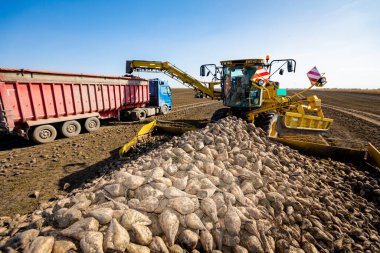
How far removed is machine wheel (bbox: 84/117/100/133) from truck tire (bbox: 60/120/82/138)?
400 millimetres

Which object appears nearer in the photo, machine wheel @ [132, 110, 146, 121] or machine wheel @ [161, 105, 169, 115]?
machine wheel @ [132, 110, 146, 121]

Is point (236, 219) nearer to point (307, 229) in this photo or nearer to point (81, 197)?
point (307, 229)

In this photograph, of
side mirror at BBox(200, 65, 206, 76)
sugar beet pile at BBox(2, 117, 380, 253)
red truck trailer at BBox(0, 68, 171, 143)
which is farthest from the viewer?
side mirror at BBox(200, 65, 206, 76)

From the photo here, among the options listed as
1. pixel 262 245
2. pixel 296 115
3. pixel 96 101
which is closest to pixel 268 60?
pixel 296 115

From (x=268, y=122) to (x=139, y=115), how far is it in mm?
8592

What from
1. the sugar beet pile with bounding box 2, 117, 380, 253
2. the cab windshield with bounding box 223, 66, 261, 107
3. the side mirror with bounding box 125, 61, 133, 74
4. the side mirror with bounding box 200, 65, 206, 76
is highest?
the side mirror with bounding box 125, 61, 133, 74

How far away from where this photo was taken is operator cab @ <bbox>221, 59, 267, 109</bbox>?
24.3 feet

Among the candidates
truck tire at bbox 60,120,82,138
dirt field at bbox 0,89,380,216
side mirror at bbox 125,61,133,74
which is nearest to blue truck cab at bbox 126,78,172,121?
side mirror at bbox 125,61,133,74

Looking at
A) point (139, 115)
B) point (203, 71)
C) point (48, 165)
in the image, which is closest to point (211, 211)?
point (48, 165)

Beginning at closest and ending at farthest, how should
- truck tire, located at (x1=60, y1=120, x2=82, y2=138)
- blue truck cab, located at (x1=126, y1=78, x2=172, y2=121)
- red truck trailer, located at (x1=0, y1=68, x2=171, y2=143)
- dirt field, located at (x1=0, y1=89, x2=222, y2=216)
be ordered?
dirt field, located at (x1=0, y1=89, x2=222, y2=216), red truck trailer, located at (x1=0, y1=68, x2=171, y2=143), truck tire, located at (x1=60, y1=120, x2=82, y2=138), blue truck cab, located at (x1=126, y1=78, x2=172, y2=121)

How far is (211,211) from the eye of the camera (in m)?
2.33

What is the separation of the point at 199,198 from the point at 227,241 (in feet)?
1.90

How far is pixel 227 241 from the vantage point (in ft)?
7.23

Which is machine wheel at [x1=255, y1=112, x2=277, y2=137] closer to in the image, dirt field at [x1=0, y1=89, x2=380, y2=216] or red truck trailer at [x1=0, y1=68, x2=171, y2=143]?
dirt field at [x1=0, y1=89, x2=380, y2=216]
